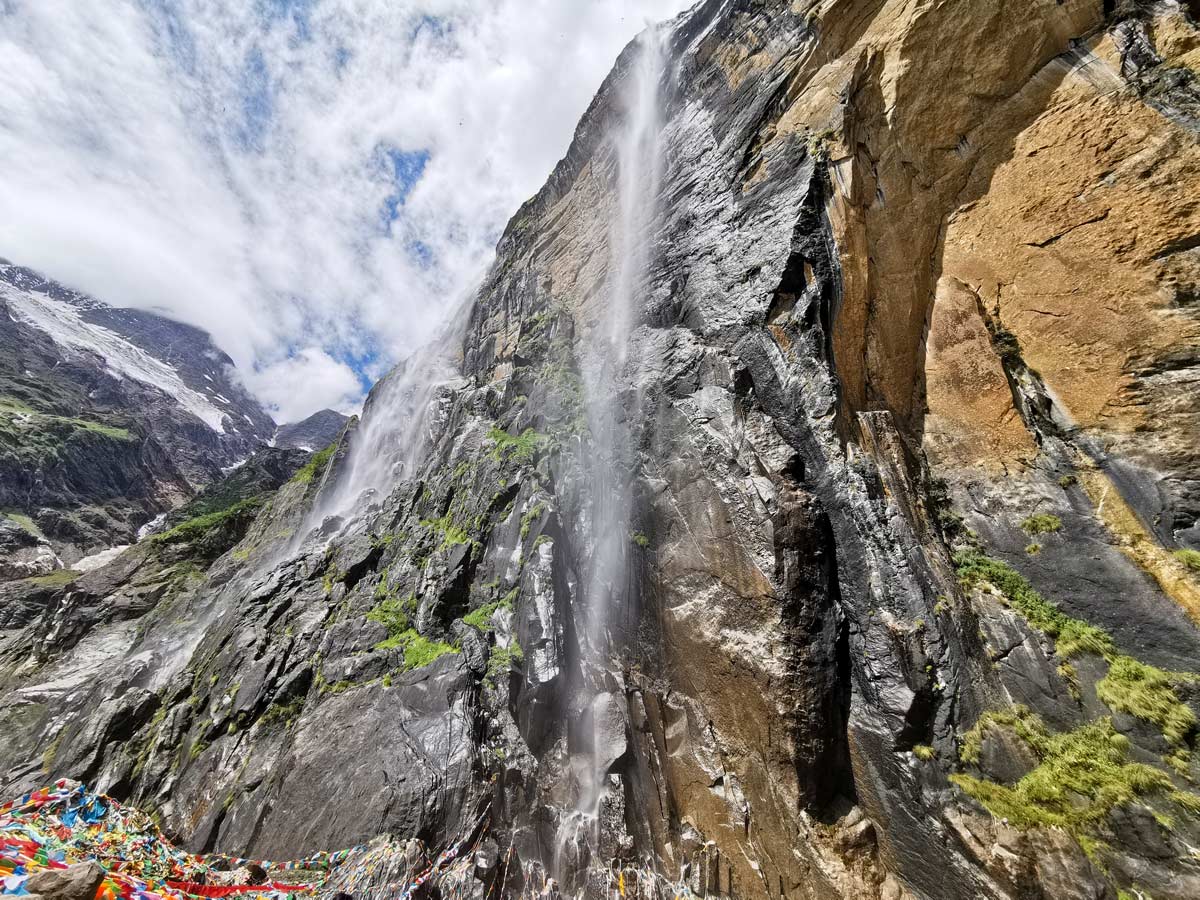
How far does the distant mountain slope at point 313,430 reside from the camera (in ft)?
382

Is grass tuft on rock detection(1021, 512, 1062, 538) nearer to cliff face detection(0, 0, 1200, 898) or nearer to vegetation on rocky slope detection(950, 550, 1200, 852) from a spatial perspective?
cliff face detection(0, 0, 1200, 898)

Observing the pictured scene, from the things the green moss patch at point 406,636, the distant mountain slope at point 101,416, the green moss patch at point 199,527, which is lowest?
the green moss patch at point 406,636

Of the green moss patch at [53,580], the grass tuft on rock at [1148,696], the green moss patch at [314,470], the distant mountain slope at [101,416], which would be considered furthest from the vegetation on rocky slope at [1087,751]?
the distant mountain slope at [101,416]

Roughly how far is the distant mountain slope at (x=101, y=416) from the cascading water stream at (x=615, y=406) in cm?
5665

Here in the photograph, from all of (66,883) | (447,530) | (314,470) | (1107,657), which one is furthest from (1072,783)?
(314,470)

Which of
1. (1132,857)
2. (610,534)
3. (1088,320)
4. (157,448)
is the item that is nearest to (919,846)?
(1132,857)

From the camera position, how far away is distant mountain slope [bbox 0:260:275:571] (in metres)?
48.5

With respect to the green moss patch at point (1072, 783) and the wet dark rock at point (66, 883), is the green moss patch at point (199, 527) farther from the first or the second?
the green moss patch at point (1072, 783)

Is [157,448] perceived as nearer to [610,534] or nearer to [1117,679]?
[610,534]

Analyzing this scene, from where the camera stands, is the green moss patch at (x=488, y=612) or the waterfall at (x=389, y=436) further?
the waterfall at (x=389, y=436)

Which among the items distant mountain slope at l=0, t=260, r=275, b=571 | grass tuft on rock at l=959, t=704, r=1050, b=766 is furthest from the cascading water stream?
distant mountain slope at l=0, t=260, r=275, b=571

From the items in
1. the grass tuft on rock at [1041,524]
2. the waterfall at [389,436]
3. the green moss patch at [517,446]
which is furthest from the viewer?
the waterfall at [389,436]

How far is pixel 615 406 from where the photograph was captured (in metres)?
12.8

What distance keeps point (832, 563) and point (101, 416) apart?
9734cm
